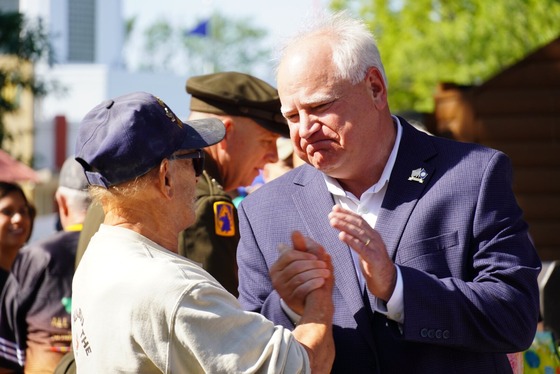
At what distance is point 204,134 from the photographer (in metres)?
2.98

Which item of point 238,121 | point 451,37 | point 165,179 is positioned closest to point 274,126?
point 238,121

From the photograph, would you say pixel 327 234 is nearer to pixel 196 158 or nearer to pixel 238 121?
pixel 196 158

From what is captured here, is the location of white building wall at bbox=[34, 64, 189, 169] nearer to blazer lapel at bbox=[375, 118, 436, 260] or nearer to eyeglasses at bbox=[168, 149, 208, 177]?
blazer lapel at bbox=[375, 118, 436, 260]

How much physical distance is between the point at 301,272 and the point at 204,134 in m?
0.49

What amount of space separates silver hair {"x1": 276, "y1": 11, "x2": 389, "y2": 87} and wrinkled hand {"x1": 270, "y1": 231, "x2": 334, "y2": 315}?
557 millimetres

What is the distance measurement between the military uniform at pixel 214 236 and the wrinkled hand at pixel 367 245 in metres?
1.18

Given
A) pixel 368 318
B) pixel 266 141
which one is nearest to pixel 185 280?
pixel 368 318

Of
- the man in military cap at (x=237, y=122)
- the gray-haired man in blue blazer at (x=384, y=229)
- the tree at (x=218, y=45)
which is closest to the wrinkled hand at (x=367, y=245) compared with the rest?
the gray-haired man in blue blazer at (x=384, y=229)

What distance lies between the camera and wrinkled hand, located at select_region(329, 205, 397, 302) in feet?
8.96

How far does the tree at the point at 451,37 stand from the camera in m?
15.8

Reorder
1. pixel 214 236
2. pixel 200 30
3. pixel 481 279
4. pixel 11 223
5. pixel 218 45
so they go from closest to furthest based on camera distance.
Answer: pixel 481 279 < pixel 214 236 < pixel 11 223 < pixel 200 30 < pixel 218 45

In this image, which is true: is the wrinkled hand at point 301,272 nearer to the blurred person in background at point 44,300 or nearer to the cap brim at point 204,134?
the cap brim at point 204,134

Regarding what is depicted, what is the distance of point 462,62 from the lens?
18.4 meters

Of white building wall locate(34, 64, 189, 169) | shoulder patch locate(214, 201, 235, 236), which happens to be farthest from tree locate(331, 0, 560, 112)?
white building wall locate(34, 64, 189, 169)
